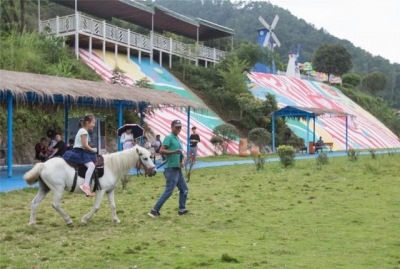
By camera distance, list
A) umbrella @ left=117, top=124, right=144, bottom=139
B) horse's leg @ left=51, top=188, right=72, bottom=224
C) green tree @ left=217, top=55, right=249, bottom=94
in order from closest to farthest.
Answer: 1. horse's leg @ left=51, top=188, right=72, bottom=224
2. umbrella @ left=117, top=124, right=144, bottom=139
3. green tree @ left=217, top=55, right=249, bottom=94

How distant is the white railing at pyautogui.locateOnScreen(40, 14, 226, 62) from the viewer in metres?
23.8

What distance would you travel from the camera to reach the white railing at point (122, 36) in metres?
23.8

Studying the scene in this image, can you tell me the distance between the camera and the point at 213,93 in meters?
27.5

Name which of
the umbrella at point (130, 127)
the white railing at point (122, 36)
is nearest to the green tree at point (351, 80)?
the white railing at point (122, 36)

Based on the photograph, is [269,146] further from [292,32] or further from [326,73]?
[292,32]

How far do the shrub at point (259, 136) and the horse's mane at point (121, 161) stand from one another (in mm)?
17198

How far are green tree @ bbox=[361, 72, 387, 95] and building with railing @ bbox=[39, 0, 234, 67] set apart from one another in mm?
28175

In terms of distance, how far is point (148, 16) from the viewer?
29125 mm

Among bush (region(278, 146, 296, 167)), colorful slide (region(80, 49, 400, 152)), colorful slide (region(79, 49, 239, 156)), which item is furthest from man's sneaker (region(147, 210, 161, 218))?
colorful slide (region(79, 49, 239, 156))

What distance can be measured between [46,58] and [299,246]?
1847cm

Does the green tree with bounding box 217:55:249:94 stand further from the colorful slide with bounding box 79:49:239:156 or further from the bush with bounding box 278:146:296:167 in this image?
the bush with bounding box 278:146:296:167

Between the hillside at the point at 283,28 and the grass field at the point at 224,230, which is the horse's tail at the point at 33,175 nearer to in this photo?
the grass field at the point at 224,230

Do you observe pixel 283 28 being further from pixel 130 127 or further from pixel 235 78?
pixel 130 127

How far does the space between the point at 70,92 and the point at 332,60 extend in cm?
3976
